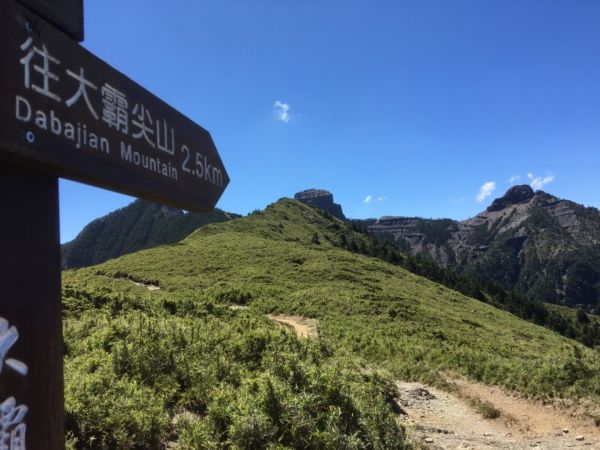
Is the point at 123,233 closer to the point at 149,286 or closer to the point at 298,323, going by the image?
the point at 149,286

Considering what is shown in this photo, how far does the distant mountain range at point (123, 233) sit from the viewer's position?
396ft

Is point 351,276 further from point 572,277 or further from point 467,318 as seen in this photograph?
point 572,277

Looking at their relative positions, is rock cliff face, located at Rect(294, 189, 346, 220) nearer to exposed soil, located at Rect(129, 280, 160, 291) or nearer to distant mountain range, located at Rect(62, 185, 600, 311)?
distant mountain range, located at Rect(62, 185, 600, 311)

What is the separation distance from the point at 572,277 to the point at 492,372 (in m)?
166

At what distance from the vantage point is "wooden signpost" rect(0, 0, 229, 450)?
5.85ft

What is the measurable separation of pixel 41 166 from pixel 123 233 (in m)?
148

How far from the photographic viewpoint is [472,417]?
9.41 meters

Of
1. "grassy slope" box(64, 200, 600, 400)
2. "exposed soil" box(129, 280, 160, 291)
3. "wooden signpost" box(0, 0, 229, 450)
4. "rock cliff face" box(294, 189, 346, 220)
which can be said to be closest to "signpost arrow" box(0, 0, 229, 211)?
"wooden signpost" box(0, 0, 229, 450)

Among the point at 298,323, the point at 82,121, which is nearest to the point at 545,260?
the point at 298,323

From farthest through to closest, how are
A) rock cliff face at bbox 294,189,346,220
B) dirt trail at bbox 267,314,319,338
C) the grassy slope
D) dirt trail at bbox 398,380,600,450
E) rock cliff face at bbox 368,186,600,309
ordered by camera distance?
1. rock cliff face at bbox 294,189,346,220
2. rock cliff face at bbox 368,186,600,309
3. dirt trail at bbox 267,314,319,338
4. the grassy slope
5. dirt trail at bbox 398,380,600,450

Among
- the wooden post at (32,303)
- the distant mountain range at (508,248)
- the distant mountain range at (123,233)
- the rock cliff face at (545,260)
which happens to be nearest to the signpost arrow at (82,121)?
the wooden post at (32,303)

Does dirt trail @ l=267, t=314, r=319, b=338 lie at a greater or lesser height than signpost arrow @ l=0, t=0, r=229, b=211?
lesser

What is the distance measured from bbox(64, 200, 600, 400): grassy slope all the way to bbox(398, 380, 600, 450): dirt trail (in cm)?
90

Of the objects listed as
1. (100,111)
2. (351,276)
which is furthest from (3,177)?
(351,276)
